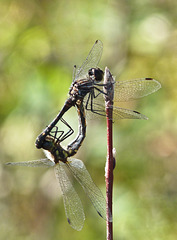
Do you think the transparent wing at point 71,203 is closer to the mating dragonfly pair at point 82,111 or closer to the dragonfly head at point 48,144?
the mating dragonfly pair at point 82,111

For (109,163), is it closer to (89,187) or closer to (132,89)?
(89,187)

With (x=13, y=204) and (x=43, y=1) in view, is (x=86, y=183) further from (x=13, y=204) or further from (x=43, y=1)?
(x=43, y=1)

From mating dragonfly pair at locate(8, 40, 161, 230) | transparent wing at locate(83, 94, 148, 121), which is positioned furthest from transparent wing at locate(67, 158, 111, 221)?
transparent wing at locate(83, 94, 148, 121)

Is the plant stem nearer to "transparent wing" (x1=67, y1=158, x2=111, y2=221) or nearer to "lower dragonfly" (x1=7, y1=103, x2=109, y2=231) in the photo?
"transparent wing" (x1=67, y1=158, x2=111, y2=221)

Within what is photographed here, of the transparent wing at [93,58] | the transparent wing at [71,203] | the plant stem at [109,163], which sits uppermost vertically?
the transparent wing at [93,58]

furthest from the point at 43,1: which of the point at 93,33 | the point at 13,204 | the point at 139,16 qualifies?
the point at 13,204

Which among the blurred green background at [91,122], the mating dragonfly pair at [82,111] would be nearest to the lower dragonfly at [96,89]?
the mating dragonfly pair at [82,111]
